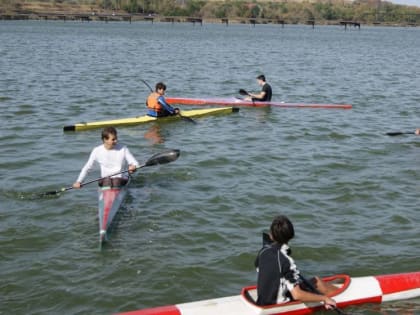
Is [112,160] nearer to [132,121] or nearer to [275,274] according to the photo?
[275,274]

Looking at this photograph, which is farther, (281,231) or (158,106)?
(158,106)

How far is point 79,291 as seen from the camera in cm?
773

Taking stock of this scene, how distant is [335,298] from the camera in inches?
275

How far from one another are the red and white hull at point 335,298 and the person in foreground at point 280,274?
128mm

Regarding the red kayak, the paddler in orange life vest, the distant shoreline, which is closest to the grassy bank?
the distant shoreline

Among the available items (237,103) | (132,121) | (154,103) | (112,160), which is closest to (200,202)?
(112,160)

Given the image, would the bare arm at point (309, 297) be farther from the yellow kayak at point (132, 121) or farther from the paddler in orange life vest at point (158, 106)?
the yellow kayak at point (132, 121)

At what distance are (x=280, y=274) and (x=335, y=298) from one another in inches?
46.7

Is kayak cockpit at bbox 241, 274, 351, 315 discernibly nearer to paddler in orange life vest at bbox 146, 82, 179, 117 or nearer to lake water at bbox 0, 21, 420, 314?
lake water at bbox 0, 21, 420, 314

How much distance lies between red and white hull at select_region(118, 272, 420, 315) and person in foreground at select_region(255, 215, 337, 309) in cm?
13

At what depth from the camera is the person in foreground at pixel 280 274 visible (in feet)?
20.0

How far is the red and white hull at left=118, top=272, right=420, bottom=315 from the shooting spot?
21.1 feet

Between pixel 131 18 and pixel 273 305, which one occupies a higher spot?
pixel 131 18

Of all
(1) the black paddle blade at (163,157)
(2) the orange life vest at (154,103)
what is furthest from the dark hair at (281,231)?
(2) the orange life vest at (154,103)
